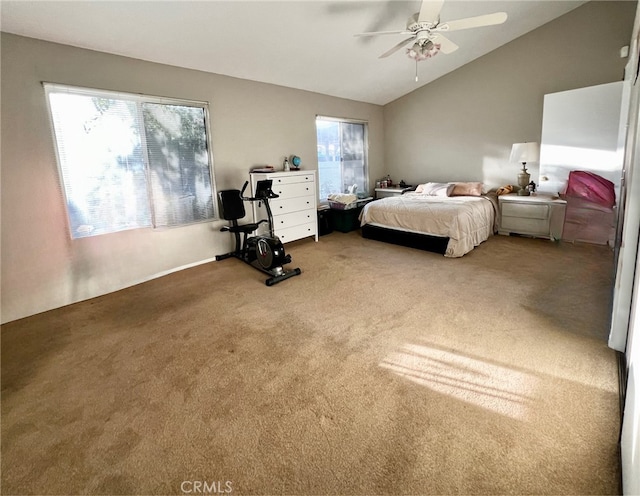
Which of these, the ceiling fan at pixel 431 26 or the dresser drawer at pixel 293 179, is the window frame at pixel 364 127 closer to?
the dresser drawer at pixel 293 179

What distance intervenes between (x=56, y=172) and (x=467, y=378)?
3.86m

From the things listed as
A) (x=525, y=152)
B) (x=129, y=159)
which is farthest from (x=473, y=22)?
(x=129, y=159)

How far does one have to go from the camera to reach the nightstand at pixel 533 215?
14.8 feet

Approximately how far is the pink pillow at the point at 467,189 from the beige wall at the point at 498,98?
0.53 m

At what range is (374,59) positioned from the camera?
4.66m

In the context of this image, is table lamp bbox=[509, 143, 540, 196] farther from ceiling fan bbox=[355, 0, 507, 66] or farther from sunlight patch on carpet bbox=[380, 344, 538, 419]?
sunlight patch on carpet bbox=[380, 344, 538, 419]

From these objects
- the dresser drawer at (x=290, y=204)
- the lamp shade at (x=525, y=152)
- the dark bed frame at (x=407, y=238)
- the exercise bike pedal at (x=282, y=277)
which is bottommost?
the exercise bike pedal at (x=282, y=277)

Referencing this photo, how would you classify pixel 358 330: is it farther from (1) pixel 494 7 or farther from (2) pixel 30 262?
(1) pixel 494 7

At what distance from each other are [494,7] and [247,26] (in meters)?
2.99

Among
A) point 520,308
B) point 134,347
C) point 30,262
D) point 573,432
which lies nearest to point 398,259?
point 520,308

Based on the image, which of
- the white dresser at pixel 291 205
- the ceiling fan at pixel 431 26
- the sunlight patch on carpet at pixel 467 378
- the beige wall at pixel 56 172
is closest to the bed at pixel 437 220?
the white dresser at pixel 291 205

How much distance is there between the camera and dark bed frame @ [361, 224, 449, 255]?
428cm

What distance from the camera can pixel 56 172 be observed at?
3.08 m

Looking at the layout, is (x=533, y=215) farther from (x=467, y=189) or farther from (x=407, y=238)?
(x=407, y=238)
